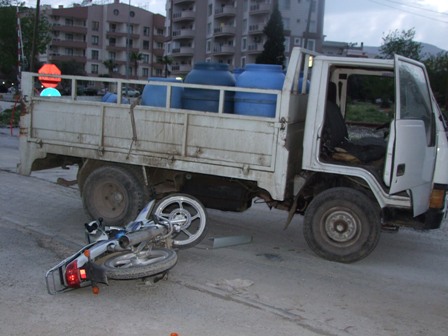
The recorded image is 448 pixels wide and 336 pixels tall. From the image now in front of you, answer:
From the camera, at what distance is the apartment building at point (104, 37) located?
100812 mm

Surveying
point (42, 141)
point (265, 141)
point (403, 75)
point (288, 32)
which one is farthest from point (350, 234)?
point (288, 32)

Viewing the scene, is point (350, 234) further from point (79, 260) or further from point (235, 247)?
point (79, 260)

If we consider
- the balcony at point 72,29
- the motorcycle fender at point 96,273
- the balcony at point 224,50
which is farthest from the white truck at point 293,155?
the balcony at point 72,29

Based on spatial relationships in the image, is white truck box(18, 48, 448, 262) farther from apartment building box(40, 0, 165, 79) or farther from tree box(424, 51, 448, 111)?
apartment building box(40, 0, 165, 79)

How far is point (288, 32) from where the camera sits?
73.4 m

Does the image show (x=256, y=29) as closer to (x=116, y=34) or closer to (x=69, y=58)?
(x=116, y=34)

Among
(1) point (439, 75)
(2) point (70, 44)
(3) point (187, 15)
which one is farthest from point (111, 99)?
(2) point (70, 44)

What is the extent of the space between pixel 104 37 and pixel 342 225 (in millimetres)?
104612

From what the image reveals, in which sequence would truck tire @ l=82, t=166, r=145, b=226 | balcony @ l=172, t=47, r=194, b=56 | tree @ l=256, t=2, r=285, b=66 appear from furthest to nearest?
1. balcony @ l=172, t=47, r=194, b=56
2. tree @ l=256, t=2, r=285, b=66
3. truck tire @ l=82, t=166, r=145, b=226

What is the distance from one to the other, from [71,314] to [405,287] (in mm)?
3289

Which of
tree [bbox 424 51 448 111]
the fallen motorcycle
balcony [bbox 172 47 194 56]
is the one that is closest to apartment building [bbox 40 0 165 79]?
balcony [bbox 172 47 194 56]

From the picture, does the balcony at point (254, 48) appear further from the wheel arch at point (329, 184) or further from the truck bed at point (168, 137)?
the wheel arch at point (329, 184)

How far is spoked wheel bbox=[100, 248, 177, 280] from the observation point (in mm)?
4723

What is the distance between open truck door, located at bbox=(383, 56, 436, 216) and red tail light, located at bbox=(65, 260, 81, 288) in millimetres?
3348
